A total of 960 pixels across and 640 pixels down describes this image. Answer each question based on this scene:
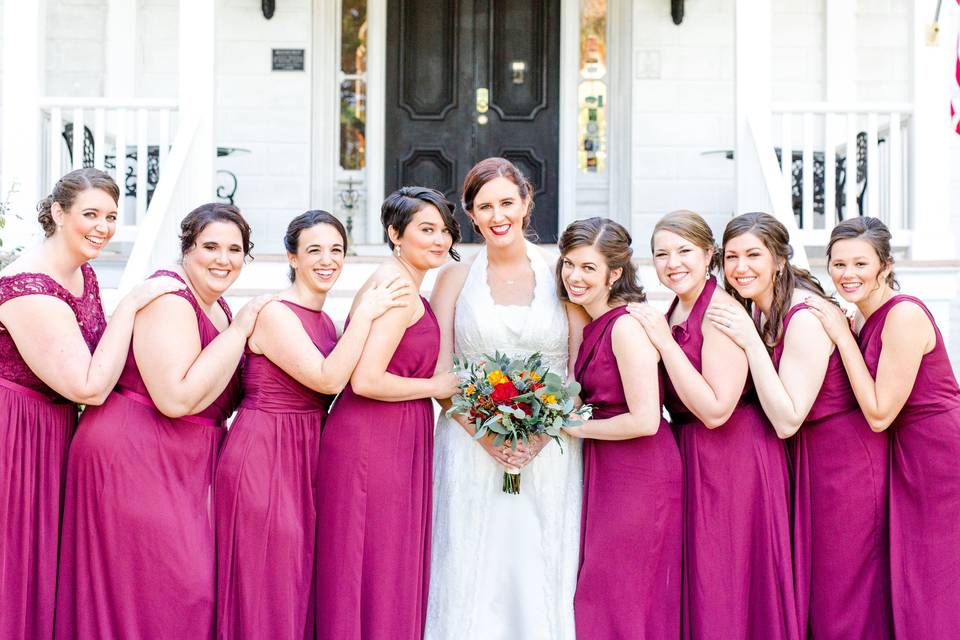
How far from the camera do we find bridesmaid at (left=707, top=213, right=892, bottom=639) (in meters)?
3.56

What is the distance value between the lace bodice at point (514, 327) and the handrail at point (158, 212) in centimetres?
269

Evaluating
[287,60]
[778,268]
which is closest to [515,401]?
[778,268]

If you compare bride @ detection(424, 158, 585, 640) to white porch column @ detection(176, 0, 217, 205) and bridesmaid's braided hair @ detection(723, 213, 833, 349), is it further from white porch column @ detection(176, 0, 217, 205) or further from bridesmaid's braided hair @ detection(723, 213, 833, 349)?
white porch column @ detection(176, 0, 217, 205)

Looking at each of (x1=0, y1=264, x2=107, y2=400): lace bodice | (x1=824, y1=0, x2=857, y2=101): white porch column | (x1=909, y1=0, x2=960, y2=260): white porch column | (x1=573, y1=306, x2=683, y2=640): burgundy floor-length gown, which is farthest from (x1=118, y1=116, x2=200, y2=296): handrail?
(x1=824, y1=0, x2=857, y2=101): white porch column

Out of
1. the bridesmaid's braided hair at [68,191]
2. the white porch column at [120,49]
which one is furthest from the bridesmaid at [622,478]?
A: the white porch column at [120,49]

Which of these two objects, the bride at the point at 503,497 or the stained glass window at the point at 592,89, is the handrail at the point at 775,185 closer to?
the stained glass window at the point at 592,89

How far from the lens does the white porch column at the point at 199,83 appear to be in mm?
6645

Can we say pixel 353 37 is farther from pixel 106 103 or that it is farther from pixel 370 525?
pixel 370 525

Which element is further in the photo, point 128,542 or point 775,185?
point 775,185

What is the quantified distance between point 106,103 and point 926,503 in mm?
5649

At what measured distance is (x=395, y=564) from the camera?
11.7 feet

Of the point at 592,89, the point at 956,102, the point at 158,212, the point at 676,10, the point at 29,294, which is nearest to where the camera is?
the point at 29,294

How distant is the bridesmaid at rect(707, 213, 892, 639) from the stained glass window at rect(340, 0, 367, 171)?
19.6 feet

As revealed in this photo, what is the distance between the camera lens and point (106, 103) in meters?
6.70
